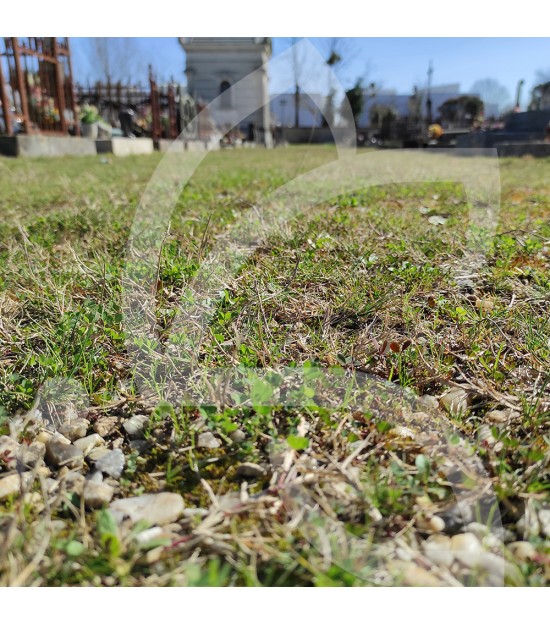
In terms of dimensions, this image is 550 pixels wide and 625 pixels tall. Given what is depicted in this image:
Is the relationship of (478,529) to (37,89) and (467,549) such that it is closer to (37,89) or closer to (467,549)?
(467,549)

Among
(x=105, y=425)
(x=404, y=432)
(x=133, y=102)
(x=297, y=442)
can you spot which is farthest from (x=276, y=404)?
(x=133, y=102)

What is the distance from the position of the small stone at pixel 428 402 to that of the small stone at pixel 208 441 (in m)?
0.56

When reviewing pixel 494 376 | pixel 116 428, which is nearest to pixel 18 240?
pixel 116 428

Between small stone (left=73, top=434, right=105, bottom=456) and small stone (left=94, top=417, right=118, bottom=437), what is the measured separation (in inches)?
1.0

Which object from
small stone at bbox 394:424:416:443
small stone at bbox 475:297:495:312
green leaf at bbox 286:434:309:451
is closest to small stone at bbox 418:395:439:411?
small stone at bbox 394:424:416:443

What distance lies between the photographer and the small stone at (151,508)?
1.00 m

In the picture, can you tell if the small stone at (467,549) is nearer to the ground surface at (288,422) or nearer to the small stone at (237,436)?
the ground surface at (288,422)

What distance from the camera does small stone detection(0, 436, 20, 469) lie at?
1.18 metres

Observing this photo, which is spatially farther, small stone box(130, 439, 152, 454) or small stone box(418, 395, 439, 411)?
small stone box(418, 395, 439, 411)

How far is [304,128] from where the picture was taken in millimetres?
35281

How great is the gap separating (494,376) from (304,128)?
3619 cm

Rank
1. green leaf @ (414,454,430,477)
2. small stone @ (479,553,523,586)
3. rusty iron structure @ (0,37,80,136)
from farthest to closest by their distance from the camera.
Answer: rusty iron structure @ (0,37,80,136) < green leaf @ (414,454,430,477) < small stone @ (479,553,523,586)

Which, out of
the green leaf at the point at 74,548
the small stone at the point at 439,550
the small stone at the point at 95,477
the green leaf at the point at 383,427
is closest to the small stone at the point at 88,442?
the small stone at the point at 95,477

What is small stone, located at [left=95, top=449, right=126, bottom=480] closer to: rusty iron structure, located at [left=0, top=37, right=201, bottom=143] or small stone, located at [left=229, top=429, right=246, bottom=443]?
small stone, located at [left=229, top=429, right=246, bottom=443]
